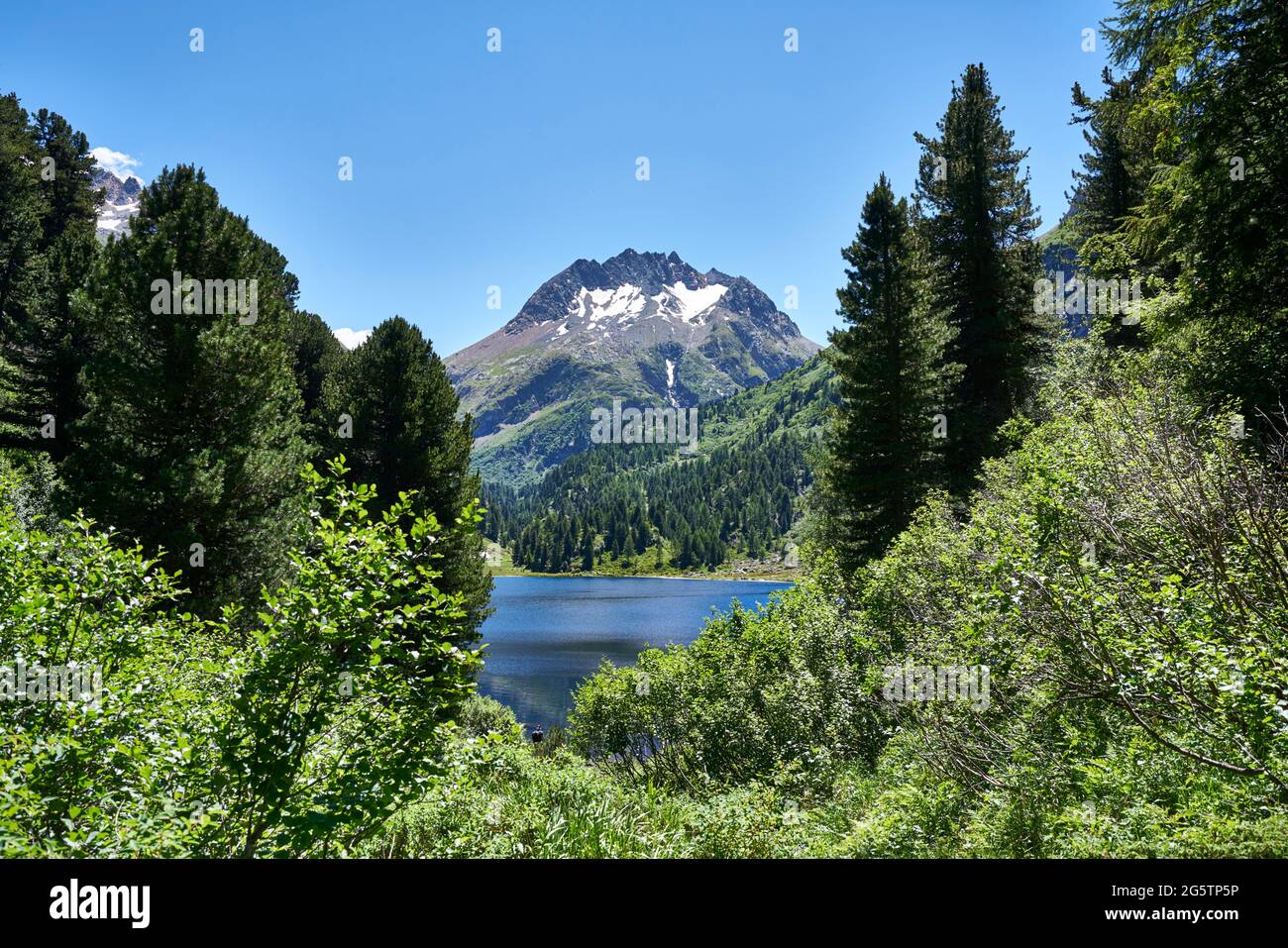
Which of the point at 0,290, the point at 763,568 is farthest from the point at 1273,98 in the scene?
the point at 763,568

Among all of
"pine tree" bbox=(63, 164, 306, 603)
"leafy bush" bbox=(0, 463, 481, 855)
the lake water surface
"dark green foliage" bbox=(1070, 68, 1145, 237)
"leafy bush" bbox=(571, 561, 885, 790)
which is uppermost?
"dark green foliage" bbox=(1070, 68, 1145, 237)

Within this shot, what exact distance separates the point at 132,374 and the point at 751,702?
695 inches

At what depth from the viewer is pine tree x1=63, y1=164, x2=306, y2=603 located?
51.8 feet

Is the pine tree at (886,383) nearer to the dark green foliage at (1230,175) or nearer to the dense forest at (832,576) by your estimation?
the dense forest at (832,576)

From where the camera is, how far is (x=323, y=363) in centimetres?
3350

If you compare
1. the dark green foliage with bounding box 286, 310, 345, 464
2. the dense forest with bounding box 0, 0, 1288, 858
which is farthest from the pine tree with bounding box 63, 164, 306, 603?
the dark green foliage with bounding box 286, 310, 345, 464

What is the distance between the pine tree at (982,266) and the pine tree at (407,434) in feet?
59.4

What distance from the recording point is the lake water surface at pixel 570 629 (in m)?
49.0

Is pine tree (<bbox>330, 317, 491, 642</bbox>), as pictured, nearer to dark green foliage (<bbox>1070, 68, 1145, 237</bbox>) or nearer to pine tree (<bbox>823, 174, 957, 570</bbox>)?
pine tree (<bbox>823, 174, 957, 570</bbox>)

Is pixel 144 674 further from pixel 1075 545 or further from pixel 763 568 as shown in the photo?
pixel 763 568

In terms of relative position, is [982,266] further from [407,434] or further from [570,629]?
[570,629]

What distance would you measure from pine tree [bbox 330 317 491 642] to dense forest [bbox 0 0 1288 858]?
141 mm

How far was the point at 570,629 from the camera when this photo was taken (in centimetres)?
8331

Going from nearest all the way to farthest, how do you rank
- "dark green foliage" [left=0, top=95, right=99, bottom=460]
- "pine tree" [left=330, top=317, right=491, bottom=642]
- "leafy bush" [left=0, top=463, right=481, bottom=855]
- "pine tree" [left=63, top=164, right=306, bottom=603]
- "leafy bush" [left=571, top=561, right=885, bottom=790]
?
"leafy bush" [left=0, top=463, right=481, bottom=855]
"leafy bush" [left=571, top=561, right=885, bottom=790]
"pine tree" [left=63, top=164, right=306, bottom=603]
"pine tree" [left=330, top=317, right=491, bottom=642]
"dark green foliage" [left=0, top=95, right=99, bottom=460]
